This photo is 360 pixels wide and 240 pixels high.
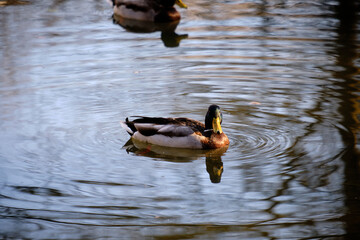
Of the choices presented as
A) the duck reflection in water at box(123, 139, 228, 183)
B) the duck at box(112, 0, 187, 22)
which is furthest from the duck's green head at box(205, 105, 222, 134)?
the duck at box(112, 0, 187, 22)

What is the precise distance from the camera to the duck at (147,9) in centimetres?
1489

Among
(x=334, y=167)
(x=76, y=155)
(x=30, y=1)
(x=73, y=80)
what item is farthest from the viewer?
(x=30, y=1)

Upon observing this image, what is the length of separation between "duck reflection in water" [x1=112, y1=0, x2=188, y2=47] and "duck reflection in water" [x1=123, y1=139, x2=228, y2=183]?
22.3ft

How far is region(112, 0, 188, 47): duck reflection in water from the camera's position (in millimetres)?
14414

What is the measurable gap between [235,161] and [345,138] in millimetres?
1458

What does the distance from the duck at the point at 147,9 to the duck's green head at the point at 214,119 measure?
7.84 meters

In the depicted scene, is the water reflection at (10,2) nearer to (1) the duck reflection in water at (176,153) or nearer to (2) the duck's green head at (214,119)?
(1) the duck reflection in water at (176,153)

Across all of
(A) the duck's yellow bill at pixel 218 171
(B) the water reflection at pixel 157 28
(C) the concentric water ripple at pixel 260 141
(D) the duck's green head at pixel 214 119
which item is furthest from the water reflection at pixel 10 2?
(A) the duck's yellow bill at pixel 218 171

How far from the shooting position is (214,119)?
23.7ft

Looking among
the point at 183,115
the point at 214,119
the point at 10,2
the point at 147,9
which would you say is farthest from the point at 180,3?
the point at 214,119

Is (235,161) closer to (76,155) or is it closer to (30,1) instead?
(76,155)

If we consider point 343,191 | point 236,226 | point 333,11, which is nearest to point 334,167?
point 343,191

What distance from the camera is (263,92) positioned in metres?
9.14

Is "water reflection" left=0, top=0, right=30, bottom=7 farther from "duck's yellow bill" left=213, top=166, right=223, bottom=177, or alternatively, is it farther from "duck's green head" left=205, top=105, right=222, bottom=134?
"duck's yellow bill" left=213, top=166, right=223, bottom=177
